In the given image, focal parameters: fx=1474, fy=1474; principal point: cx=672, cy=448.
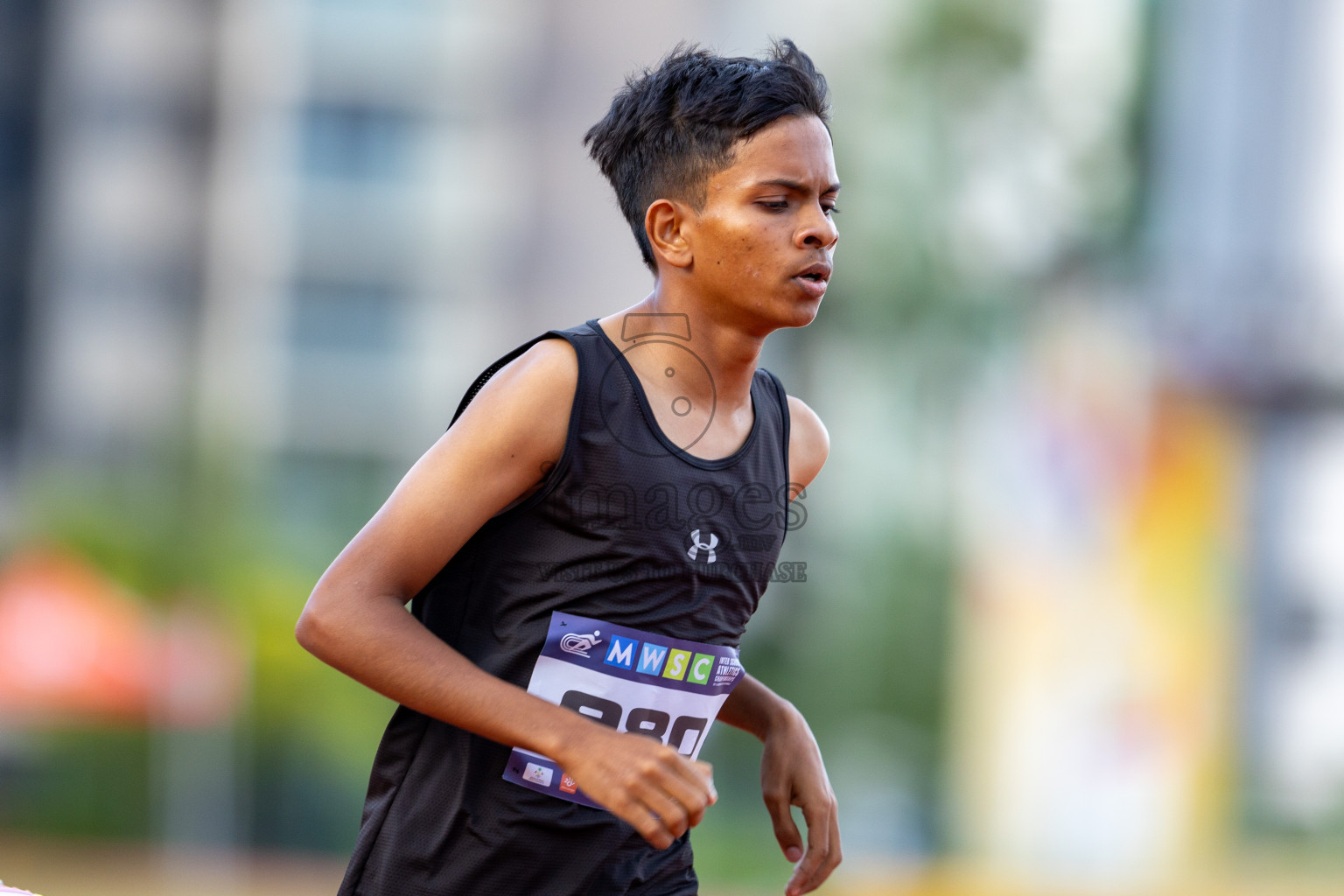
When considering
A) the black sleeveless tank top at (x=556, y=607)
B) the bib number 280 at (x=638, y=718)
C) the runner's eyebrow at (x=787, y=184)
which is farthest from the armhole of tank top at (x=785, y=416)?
the bib number 280 at (x=638, y=718)

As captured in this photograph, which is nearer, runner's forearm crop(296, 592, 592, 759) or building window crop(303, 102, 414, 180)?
runner's forearm crop(296, 592, 592, 759)

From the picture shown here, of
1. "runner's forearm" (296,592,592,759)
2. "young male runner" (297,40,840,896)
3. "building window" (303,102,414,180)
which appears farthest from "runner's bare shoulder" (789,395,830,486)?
"building window" (303,102,414,180)

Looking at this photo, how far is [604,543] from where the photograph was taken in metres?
2.08

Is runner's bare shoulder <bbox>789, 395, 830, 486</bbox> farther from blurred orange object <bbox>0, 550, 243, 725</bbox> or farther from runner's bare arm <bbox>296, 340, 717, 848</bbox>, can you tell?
blurred orange object <bbox>0, 550, 243, 725</bbox>

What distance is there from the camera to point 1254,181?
16.0 m

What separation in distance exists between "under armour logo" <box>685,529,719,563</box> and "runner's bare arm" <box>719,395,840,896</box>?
0.33 metres

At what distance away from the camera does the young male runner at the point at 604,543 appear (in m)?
1.97

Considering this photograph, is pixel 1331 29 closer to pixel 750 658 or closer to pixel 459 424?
pixel 750 658

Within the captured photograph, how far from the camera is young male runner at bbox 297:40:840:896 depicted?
1.97 metres

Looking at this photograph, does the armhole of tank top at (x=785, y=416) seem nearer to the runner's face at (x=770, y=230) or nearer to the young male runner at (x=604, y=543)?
the young male runner at (x=604, y=543)

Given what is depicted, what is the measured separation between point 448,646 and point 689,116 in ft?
2.95

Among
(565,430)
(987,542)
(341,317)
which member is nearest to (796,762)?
(565,430)

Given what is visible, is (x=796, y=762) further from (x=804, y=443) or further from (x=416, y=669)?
(x=416, y=669)

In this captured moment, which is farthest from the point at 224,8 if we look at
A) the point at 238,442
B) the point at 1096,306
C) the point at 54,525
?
the point at 1096,306
